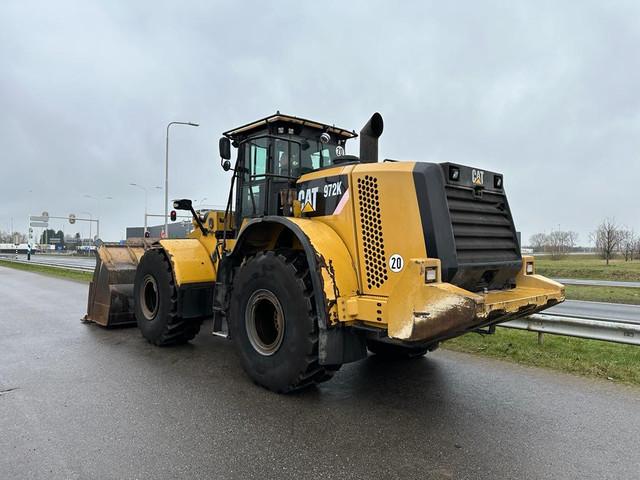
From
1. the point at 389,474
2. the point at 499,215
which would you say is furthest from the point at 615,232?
the point at 389,474

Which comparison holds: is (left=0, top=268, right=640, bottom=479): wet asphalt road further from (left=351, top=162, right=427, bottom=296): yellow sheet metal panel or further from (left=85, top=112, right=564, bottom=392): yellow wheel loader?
(left=351, top=162, right=427, bottom=296): yellow sheet metal panel

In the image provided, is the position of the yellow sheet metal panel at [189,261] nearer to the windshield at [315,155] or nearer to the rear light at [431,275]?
the windshield at [315,155]

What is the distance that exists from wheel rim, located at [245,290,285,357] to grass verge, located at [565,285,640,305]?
45.6ft

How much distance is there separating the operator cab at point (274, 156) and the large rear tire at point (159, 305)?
1.34m

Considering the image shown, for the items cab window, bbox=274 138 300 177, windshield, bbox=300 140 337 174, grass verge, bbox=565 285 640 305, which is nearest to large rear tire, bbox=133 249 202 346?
cab window, bbox=274 138 300 177

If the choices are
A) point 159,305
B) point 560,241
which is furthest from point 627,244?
point 159,305

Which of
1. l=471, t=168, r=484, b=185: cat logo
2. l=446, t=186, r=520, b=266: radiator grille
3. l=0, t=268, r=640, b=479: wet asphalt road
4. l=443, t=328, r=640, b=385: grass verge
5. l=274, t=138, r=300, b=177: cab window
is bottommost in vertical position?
l=0, t=268, r=640, b=479: wet asphalt road

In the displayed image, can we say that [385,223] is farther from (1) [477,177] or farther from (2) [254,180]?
(2) [254,180]

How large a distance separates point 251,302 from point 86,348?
319cm

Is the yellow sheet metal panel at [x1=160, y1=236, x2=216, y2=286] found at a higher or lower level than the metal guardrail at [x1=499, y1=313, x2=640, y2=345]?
higher

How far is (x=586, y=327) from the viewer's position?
241 inches

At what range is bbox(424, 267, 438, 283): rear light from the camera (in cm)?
375

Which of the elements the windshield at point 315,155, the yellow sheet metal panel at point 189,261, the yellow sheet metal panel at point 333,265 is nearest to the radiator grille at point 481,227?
the yellow sheet metal panel at point 333,265

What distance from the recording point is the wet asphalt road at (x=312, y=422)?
3.26 metres
